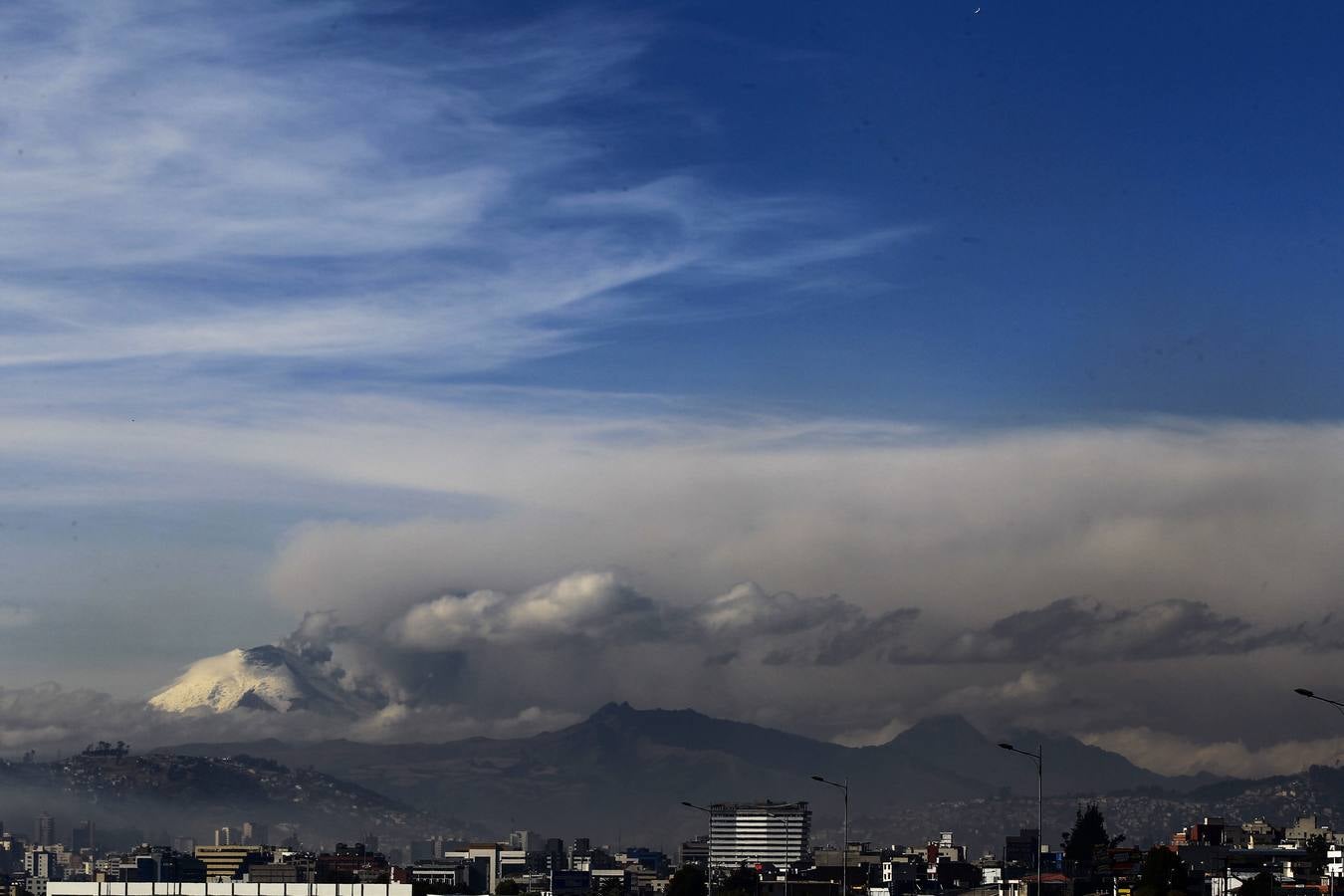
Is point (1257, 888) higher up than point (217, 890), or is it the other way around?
point (217, 890)

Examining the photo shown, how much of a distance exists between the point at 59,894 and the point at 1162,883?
342 feet

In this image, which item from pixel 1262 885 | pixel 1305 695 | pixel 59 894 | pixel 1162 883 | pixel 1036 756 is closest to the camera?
pixel 1305 695

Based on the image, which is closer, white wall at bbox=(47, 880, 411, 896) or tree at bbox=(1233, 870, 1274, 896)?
white wall at bbox=(47, 880, 411, 896)

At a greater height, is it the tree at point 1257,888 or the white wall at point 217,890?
the white wall at point 217,890

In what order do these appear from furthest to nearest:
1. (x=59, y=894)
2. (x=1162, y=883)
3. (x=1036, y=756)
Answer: (x=1162, y=883) → (x=59, y=894) → (x=1036, y=756)

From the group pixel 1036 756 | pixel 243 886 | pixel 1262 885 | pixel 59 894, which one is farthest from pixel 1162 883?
pixel 59 894

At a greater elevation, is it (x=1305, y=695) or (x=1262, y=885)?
(x=1305, y=695)

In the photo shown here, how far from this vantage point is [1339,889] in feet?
631

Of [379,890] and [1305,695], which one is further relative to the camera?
[379,890]

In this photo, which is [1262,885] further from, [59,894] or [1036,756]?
[59,894]

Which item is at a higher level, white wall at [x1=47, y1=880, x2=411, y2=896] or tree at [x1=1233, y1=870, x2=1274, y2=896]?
white wall at [x1=47, y1=880, x2=411, y2=896]

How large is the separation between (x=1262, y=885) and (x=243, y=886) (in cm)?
9281

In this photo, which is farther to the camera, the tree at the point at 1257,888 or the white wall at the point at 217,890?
the tree at the point at 1257,888

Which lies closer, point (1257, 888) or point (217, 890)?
point (217, 890)
